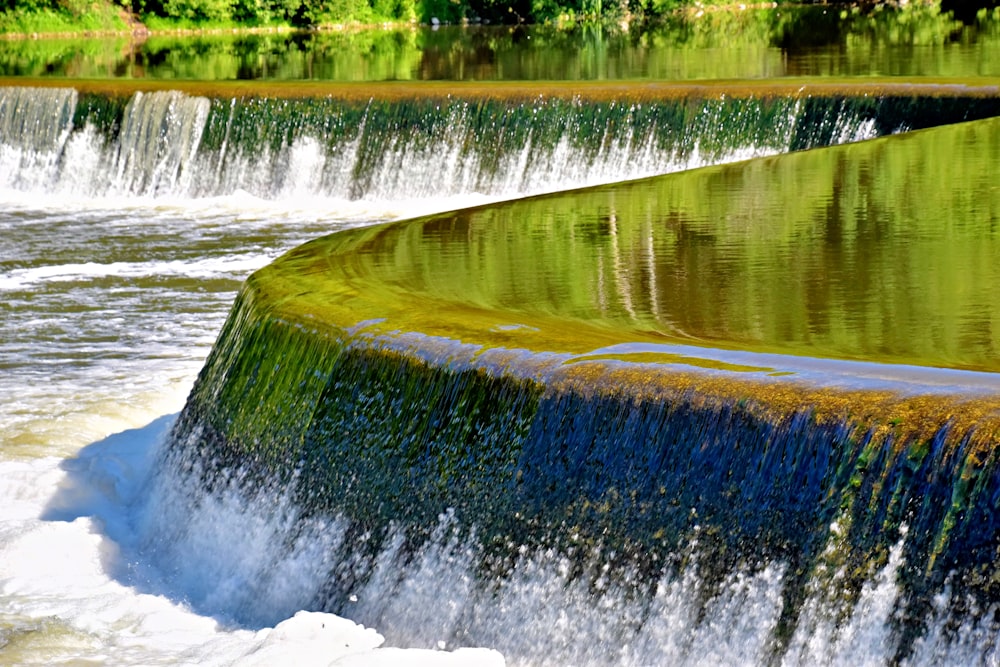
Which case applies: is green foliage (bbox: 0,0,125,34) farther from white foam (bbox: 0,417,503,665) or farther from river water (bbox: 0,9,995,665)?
white foam (bbox: 0,417,503,665)

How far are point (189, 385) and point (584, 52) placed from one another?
20860mm

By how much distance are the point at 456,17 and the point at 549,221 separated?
133 ft

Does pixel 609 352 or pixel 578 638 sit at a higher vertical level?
pixel 609 352

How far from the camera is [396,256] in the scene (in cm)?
736

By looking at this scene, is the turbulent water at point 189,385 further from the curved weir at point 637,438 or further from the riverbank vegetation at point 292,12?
the riverbank vegetation at point 292,12

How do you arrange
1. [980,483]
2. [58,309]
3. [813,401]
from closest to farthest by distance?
[980,483] < [813,401] < [58,309]

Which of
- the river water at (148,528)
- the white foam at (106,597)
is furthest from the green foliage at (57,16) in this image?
the white foam at (106,597)

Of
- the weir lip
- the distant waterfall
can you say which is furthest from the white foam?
the weir lip

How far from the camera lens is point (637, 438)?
4762mm

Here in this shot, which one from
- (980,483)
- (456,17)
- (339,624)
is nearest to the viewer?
(980,483)

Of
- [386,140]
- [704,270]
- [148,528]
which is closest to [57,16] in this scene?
[386,140]

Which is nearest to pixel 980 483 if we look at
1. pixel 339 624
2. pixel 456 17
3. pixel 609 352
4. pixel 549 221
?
pixel 609 352

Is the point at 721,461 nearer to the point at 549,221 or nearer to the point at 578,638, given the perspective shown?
the point at 578,638

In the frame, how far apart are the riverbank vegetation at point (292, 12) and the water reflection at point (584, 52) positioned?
7.15 ft
